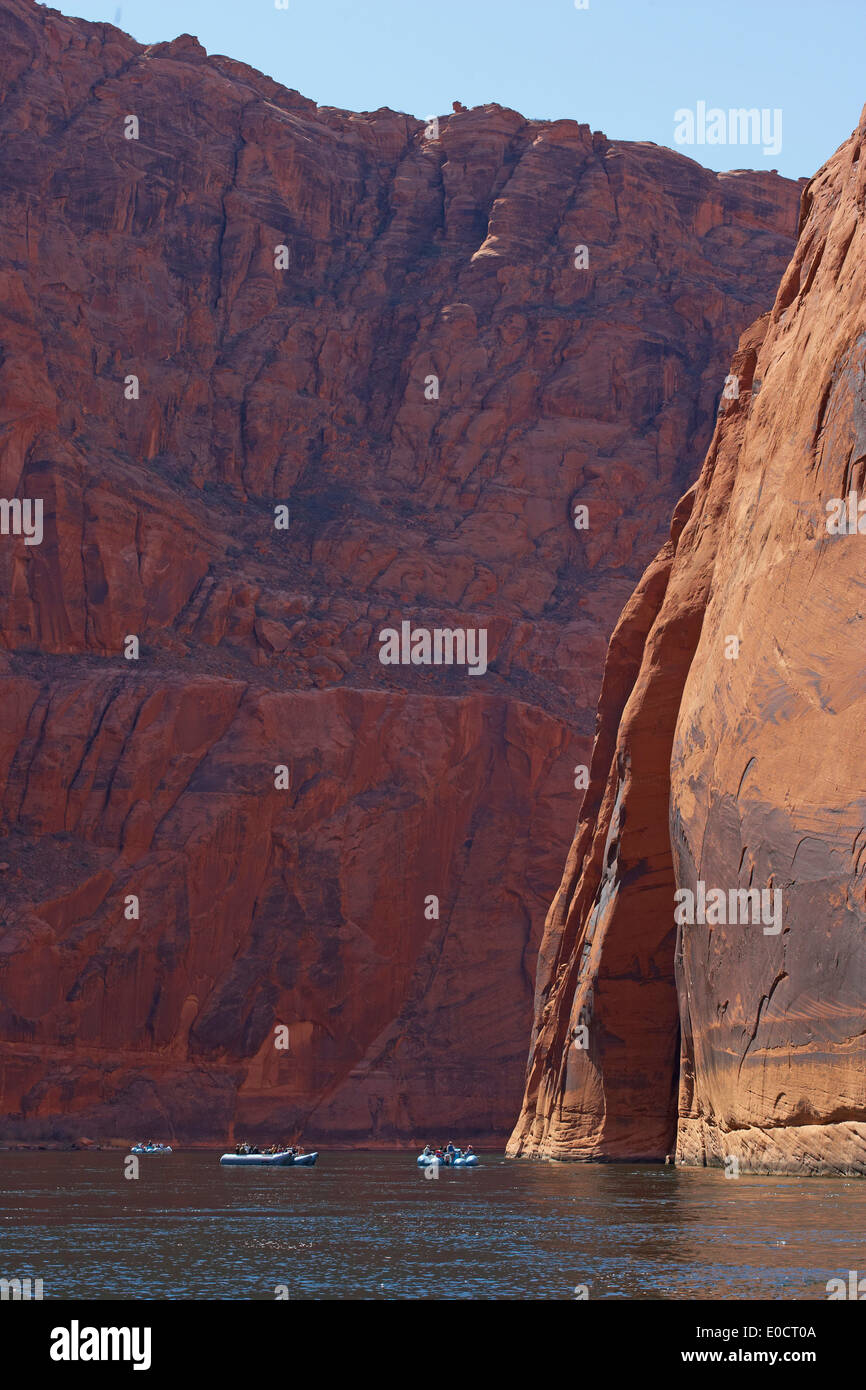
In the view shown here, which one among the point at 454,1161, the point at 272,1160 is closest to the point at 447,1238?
the point at 454,1161

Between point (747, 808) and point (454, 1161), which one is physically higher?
point (747, 808)

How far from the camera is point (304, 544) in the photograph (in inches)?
5507

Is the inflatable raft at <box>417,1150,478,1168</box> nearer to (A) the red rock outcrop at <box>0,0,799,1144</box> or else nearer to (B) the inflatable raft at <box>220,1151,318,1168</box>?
(B) the inflatable raft at <box>220,1151,318,1168</box>

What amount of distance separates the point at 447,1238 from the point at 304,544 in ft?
338

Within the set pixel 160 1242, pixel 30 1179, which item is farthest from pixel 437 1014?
pixel 160 1242

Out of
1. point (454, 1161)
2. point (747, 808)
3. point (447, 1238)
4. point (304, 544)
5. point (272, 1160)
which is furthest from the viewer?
point (304, 544)

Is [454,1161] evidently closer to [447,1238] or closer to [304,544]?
[447,1238]

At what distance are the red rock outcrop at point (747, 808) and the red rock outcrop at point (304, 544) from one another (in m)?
34.5

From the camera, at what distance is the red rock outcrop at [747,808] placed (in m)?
47.2

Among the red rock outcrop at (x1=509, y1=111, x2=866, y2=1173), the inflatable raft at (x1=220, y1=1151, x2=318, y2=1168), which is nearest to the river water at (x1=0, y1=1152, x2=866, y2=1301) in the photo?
the red rock outcrop at (x1=509, y1=111, x2=866, y2=1173)

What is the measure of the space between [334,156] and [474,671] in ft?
192

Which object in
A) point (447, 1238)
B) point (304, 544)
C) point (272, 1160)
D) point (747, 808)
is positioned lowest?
point (272, 1160)

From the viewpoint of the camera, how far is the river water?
29.6 meters

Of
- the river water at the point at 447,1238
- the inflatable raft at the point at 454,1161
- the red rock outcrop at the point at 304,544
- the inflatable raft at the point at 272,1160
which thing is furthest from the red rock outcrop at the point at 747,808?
the red rock outcrop at the point at 304,544
